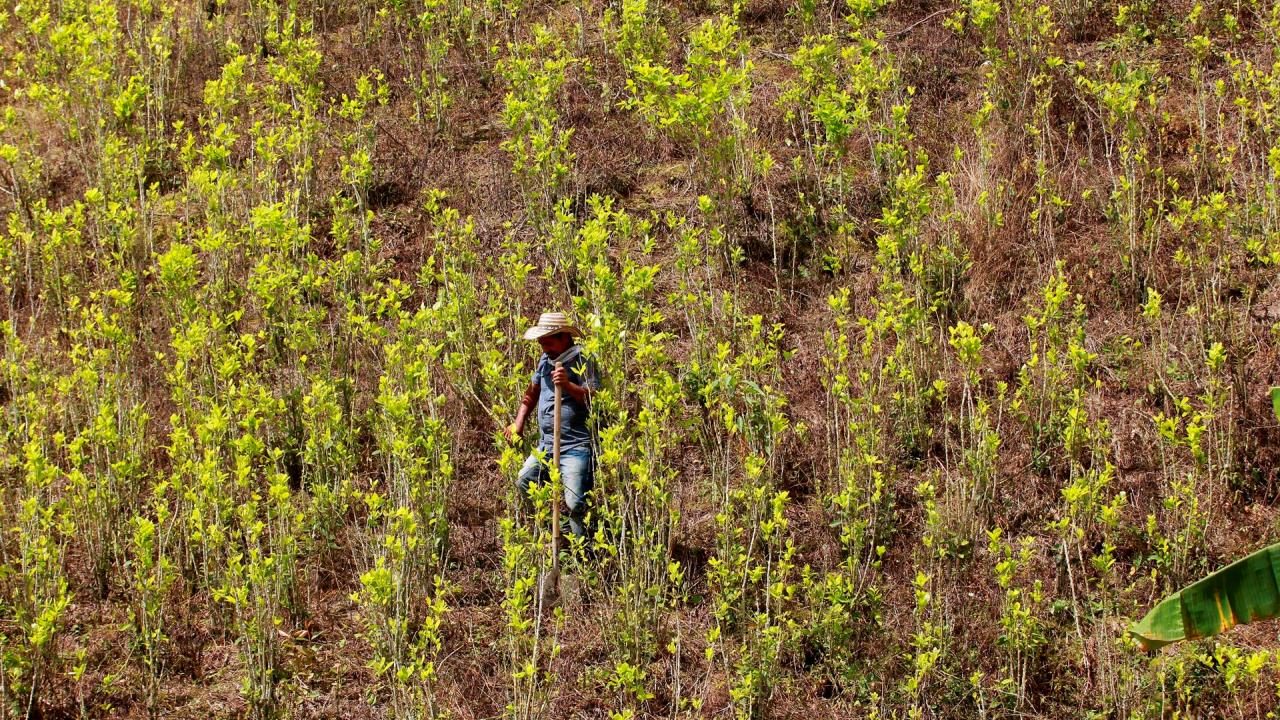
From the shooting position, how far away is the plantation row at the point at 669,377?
481 cm

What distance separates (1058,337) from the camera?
5531 mm

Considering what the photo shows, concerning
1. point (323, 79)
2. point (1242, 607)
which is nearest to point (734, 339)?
point (1242, 607)

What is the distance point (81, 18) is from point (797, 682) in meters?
7.29

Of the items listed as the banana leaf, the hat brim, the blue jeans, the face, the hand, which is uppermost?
the hat brim

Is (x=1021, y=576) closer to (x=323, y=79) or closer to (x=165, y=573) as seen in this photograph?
(x=165, y=573)

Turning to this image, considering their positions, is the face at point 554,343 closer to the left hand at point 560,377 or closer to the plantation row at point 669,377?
the left hand at point 560,377

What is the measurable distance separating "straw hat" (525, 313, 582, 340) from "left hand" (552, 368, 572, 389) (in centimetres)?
21

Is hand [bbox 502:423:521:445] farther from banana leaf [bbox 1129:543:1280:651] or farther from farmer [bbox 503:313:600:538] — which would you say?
banana leaf [bbox 1129:543:1280:651]

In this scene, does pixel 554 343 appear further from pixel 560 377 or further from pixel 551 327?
pixel 560 377

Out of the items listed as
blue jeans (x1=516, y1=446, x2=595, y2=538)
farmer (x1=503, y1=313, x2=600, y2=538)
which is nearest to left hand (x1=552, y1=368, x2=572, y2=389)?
farmer (x1=503, y1=313, x2=600, y2=538)

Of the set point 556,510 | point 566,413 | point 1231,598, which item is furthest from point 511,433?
point 1231,598

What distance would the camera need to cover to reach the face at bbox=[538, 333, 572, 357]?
5586 mm

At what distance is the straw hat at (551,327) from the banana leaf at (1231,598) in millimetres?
3125

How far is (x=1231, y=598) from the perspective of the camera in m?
3.31
